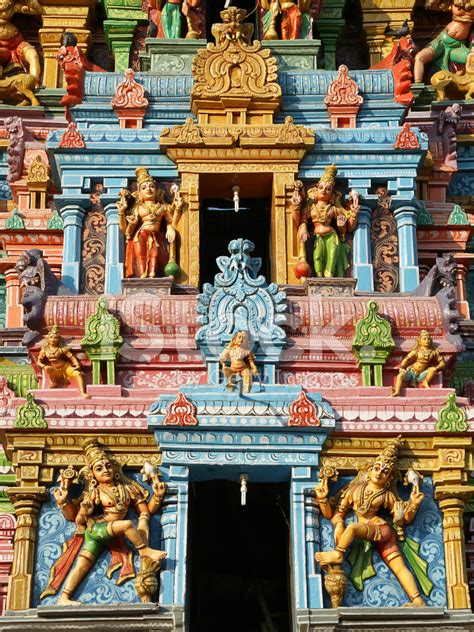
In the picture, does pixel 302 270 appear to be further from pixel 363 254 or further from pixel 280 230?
pixel 363 254

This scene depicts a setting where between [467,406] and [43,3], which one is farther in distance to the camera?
[43,3]

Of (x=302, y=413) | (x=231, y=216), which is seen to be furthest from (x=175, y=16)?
(x=302, y=413)

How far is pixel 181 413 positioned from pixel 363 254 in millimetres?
3817

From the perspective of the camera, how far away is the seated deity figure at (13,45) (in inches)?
1103

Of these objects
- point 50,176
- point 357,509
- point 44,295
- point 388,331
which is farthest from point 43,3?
point 357,509

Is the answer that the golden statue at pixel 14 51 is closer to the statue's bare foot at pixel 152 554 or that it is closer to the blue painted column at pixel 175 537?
the blue painted column at pixel 175 537

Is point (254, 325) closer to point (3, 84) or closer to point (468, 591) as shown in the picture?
point (468, 591)

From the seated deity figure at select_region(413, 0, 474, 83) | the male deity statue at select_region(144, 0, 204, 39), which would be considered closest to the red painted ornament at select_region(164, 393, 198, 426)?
the male deity statue at select_region(144, 0, 204, 39)

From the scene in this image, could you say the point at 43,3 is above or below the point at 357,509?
above

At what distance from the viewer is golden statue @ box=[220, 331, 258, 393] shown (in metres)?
22.2

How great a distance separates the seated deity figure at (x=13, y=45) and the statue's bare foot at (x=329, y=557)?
9.90m

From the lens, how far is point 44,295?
23.3 meters

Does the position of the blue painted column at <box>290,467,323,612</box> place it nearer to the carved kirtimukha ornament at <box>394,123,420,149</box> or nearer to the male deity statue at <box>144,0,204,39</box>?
the carved kirtimukha ornament at <box>394,123,420,149</box>

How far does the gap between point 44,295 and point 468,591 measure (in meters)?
6.29
